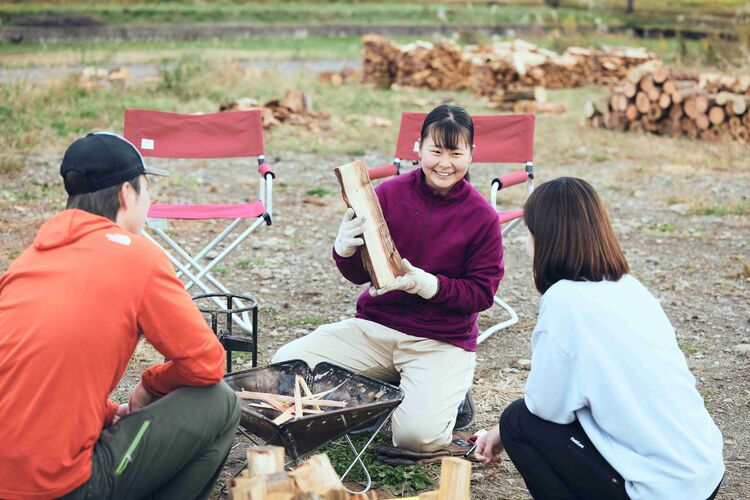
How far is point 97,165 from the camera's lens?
7.95 feet

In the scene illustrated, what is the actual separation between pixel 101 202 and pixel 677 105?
994cm

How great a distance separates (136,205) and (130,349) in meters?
0.42

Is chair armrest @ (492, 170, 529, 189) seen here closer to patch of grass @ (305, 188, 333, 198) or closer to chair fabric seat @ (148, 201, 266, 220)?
chair fabric seat @ (148, 201, 266, 220)

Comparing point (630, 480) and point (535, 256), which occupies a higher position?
point (535, 256)

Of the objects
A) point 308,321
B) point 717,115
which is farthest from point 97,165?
point 717,115

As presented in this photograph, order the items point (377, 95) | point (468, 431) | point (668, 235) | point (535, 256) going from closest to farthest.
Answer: point (535, 256) → point (468, 431) → point (668, 235) → point (377, 95)

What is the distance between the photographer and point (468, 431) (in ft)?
12.5

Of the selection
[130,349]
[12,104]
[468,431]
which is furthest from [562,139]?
[130,349]

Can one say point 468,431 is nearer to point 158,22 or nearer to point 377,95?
point 377,95

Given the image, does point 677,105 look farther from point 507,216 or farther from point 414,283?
point 414,283

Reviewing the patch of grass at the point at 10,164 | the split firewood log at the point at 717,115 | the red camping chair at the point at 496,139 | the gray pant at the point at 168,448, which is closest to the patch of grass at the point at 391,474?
the gray pant at the point at 168,448

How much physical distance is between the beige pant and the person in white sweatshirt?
0.80 metres

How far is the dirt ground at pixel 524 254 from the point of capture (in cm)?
425

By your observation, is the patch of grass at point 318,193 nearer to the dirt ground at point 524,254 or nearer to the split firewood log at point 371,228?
the dirt ground at point 524,254
